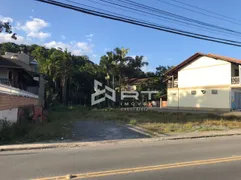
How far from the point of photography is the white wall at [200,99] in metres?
35.4

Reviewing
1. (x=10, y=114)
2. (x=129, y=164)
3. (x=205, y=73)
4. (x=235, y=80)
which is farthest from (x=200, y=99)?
(x=129, y=164)

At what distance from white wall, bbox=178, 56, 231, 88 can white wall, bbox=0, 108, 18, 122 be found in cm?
2789

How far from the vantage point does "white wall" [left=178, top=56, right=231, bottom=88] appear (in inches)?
1412

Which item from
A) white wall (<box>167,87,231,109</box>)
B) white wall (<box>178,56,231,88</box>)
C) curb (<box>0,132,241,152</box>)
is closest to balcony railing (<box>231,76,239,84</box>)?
white wall (<box>178,56,231,88</box>)

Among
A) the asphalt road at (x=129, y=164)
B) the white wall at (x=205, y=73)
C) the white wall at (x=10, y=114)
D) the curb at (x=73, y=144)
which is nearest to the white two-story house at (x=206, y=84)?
the white wall at (x=205, y=73)

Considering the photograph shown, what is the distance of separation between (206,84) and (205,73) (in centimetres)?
165

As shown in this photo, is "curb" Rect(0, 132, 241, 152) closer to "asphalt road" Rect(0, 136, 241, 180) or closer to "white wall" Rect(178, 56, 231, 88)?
"asphalt road" Rect(0, 136, 241, 180)

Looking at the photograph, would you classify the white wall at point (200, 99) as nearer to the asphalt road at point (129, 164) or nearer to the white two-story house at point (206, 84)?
the white two-story house at point (206, 84)

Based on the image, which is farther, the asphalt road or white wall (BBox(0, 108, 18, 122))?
white wall (BBox(0, 108, 18, 122))

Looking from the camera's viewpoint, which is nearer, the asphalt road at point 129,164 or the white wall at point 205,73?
the asphalt road at point 129,164

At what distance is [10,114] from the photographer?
15.1 m

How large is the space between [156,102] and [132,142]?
42498 mm

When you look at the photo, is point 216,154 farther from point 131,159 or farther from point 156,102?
point 156,102

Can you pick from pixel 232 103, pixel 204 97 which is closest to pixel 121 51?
pixel 204 97
